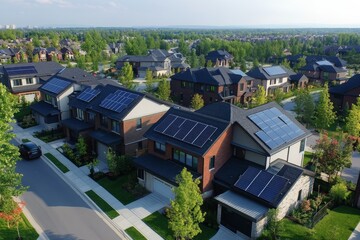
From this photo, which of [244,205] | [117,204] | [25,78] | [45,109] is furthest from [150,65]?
[244,205]

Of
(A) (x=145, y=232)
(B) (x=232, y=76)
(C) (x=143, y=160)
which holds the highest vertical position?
(B) (x=232, y=76)

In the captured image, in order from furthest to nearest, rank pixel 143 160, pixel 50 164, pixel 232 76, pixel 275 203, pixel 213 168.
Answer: pixel 232 76 < pixel 50 164 < pixel 143 160 < pixel 213 168 < pixel 275 203

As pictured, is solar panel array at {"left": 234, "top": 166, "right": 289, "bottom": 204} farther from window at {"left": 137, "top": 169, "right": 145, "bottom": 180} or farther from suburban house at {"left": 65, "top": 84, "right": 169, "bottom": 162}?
suburban house at {"left": 65, "top": 84, "right": 169, "bottom": 162}

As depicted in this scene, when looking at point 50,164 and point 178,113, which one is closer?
point 178,113

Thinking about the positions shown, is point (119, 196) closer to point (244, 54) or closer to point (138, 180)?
point (138, 180)

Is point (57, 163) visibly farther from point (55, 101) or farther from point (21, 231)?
point (55, 101)

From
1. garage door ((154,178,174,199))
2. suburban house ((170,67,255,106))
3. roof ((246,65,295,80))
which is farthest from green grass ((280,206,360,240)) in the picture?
roof ((246,65,295,80))

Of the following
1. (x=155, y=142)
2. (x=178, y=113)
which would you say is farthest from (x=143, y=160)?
(x=178, y=113)
